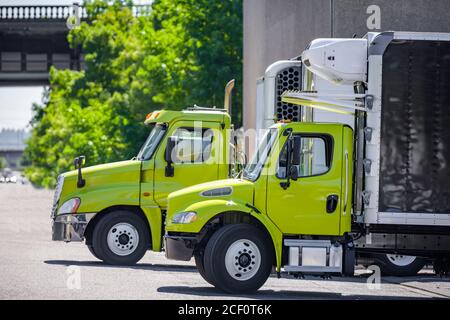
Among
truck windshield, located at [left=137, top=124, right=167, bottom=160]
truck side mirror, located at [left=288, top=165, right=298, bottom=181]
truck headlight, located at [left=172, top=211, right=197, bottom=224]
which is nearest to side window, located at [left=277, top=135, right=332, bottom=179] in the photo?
truck side mirror, located at [left=288, top=165, right=298, bottom=181]

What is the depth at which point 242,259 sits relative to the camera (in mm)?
15883

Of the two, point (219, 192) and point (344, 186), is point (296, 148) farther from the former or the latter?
point (219, 192)

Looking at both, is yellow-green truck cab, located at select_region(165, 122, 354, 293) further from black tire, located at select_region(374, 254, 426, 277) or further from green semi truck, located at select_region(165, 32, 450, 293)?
black tire, located at select_region(374, 254, 426, 277)

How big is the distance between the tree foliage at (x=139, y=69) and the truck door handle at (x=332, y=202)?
29.1 metres

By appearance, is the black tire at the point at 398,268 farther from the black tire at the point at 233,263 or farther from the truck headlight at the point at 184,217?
the truck headlight at the point at 184,217

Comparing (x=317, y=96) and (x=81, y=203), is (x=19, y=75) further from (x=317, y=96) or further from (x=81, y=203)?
(x=317, y=96)

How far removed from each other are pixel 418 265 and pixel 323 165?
4.40m

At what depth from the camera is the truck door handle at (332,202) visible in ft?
53.0

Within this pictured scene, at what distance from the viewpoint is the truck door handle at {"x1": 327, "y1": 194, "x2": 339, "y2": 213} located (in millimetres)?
16141

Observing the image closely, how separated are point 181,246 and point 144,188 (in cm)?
464

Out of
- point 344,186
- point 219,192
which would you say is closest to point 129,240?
point 219,192

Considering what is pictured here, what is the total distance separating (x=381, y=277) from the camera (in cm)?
1988

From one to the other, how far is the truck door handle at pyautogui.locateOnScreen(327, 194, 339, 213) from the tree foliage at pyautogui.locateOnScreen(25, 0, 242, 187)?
29070mm

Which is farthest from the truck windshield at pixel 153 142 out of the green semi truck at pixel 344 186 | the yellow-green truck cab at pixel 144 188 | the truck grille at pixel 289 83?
the green semi truck at pixel 344 186
